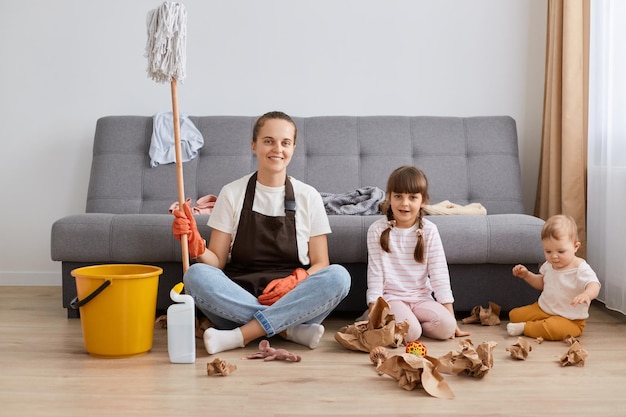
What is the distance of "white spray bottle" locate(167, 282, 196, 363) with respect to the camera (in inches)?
87.1

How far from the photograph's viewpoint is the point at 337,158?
3.56m

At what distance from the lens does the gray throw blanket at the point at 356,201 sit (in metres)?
3.10

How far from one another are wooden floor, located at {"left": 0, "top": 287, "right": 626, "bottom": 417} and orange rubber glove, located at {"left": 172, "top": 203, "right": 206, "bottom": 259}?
0.35 metres

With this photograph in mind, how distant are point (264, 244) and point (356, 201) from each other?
2.28 ft

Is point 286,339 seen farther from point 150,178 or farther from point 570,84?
point 570,84

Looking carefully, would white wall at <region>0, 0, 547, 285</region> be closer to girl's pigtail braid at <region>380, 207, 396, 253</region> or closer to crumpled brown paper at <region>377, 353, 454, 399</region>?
girl's pigtail braid at <region>380, 207, 396, 253</region>

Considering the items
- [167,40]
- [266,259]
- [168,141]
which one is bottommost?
[266,259]

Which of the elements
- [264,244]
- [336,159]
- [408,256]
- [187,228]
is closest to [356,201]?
[336,159]

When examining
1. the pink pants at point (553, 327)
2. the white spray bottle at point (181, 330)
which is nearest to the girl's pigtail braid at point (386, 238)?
the pink pants at point (553, 327)

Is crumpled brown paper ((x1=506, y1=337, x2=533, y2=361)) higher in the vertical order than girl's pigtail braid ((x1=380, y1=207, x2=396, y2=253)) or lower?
lower

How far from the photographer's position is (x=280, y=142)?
2584 mm

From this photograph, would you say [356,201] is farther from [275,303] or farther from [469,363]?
[469,363]

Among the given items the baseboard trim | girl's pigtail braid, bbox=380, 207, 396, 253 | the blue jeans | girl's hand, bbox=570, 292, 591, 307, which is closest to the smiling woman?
the blue jeans

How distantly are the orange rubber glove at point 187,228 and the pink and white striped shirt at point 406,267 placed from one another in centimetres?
67
